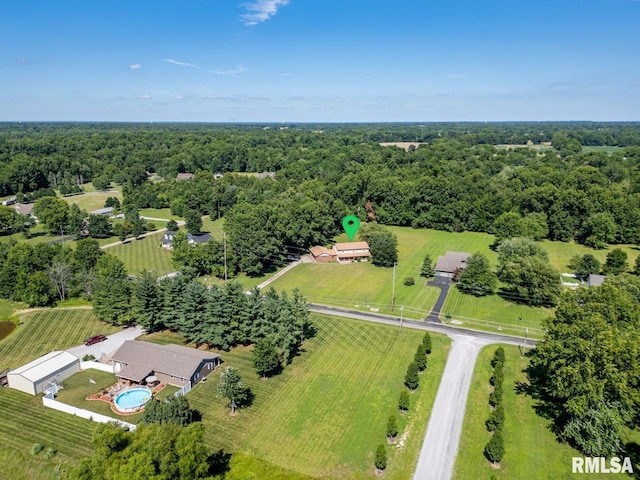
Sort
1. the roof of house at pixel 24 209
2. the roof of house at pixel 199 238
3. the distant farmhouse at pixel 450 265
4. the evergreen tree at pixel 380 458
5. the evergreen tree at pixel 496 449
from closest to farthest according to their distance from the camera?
the evergreen tree at pixel 380 458 < the evergreen tree at pixel 496 449 < the distant farmhouse at pixel 450 265 < the roof of house at pixel 199 238 < the roof of house at pixel 24 209

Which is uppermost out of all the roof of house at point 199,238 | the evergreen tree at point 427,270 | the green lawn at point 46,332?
the roof of house at point 199,238

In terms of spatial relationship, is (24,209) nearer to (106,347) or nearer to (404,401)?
(106,347)

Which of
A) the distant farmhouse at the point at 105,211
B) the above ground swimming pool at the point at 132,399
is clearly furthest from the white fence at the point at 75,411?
the distant farmhouse at the point at 105,211

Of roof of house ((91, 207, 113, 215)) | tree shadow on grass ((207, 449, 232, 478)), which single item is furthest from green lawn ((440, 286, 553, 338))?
roof of house ((91, 207, 113, 215))

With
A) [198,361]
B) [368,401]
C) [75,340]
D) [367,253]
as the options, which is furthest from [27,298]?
[367,253]

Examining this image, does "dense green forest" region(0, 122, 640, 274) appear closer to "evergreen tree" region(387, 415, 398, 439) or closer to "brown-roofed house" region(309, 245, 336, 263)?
"brown-roofed house" region(309, 245, 336, 263)

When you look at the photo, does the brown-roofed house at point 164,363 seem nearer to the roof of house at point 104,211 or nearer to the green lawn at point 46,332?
the green lawn at point 46,332

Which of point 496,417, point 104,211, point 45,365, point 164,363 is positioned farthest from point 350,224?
point 45,365
